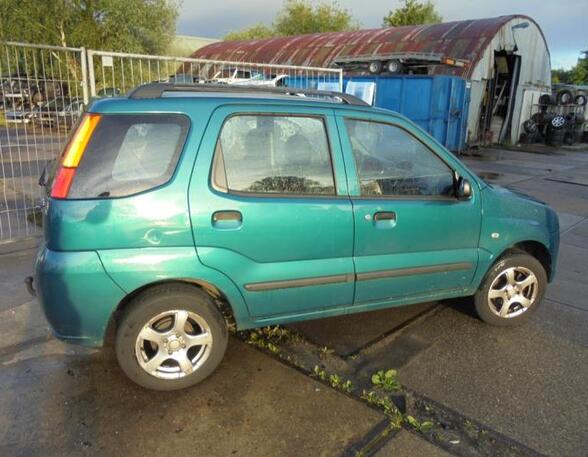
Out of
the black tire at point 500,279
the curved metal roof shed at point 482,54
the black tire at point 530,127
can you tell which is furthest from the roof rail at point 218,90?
the black tire at point 530,127

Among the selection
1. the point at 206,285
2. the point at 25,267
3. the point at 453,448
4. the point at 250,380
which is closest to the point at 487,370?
the point at 453,448

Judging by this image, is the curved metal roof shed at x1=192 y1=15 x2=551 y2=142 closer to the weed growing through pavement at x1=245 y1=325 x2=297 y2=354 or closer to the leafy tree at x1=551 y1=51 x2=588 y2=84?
the weed growing through pavement at x1=245 y1=325 x2=297 y2=354

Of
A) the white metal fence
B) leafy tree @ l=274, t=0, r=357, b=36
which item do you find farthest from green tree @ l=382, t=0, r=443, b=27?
the white metal fence

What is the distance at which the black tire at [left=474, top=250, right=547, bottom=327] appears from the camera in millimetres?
3641

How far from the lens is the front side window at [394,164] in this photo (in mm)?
3104

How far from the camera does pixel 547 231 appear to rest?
3732 millimetres

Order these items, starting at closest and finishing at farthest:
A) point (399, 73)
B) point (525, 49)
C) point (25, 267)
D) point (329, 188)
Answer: point (329, 188)
point (25, 267)
point (399, 73)
point (525, 49)

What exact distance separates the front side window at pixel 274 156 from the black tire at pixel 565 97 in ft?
69.7

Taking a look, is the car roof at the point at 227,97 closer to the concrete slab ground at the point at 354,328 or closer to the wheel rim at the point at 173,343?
the wheel rim at the point at 173,343

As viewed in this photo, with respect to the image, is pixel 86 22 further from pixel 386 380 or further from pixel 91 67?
pixel 386 380

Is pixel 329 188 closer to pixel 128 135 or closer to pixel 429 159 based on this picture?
pixel 429 159

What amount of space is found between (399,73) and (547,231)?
47.4ft

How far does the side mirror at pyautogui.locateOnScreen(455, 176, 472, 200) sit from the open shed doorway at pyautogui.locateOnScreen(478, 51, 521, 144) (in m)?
17.3

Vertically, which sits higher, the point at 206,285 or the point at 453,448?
the point at 206,285
